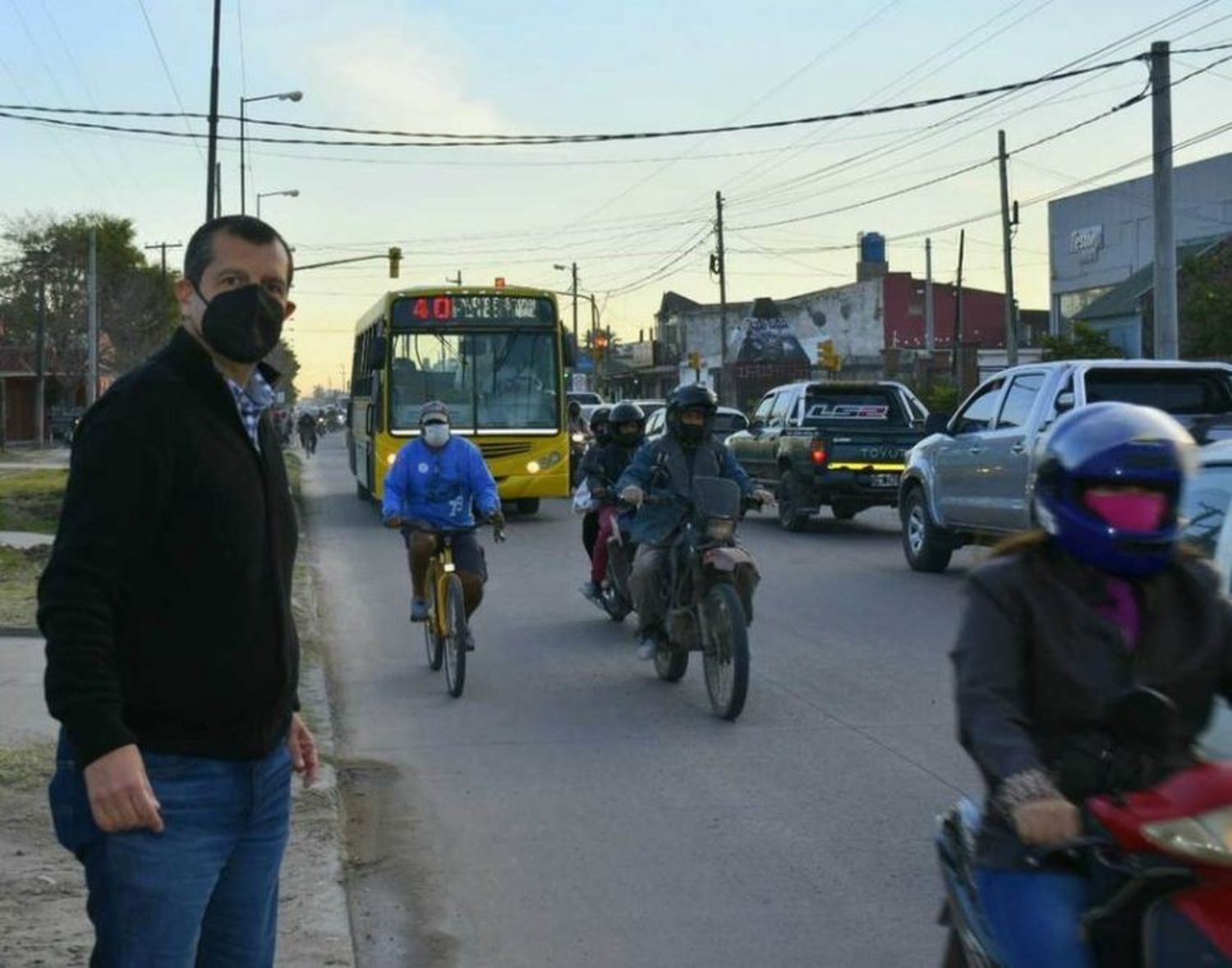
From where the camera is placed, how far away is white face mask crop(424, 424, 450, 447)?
1148cm

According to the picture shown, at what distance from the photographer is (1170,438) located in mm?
3242

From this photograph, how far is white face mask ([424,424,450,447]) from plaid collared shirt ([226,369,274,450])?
7.87 m

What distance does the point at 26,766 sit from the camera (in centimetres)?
817

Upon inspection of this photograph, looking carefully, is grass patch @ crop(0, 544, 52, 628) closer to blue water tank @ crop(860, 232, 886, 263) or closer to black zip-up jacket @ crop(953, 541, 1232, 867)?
black zip-up jacket @ crop(953, 541, 1232, 867)

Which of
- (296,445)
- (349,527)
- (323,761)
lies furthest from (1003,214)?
(296,445)

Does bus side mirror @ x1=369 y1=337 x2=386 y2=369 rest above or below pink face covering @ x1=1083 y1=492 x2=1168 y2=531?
above

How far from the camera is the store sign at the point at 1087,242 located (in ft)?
199

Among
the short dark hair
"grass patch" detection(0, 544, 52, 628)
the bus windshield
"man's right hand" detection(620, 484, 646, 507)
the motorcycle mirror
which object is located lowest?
"grass patch" detection(0, 544, 52, 628)

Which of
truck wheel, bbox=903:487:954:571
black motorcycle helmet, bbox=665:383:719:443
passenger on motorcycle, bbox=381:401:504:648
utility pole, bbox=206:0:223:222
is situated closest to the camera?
black motorcycle helmet, bbox=665:383:719:443

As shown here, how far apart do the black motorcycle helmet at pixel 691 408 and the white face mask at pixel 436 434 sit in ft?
5.06

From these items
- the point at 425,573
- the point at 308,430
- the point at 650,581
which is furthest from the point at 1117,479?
the point at 308,430

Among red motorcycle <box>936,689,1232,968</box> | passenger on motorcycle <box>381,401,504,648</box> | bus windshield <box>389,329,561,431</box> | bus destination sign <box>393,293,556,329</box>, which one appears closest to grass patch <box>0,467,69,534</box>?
bus windshield <box>389,329,561,431</box>

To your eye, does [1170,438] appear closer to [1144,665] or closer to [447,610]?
[1144,665]

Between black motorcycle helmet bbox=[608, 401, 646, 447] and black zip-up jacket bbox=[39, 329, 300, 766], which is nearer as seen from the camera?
black zip-up jacket bbox=[39, 329, 300, 766]
